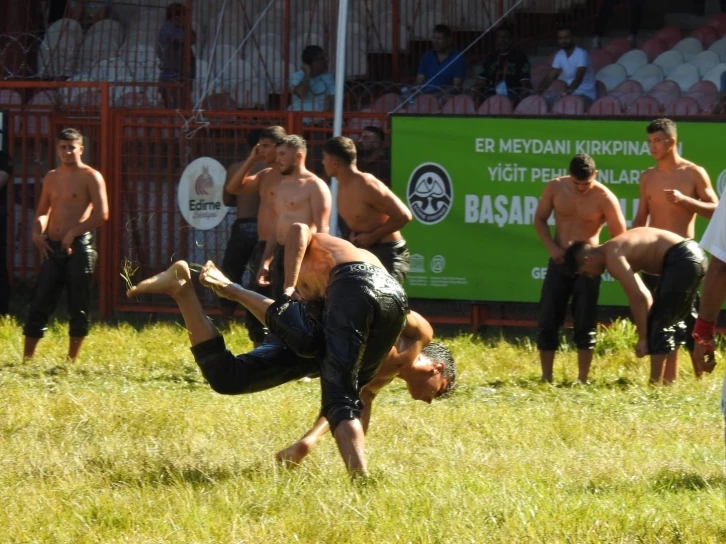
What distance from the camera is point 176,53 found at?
602 inches

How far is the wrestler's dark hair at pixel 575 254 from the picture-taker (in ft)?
29.6

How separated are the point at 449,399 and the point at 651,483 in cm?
291

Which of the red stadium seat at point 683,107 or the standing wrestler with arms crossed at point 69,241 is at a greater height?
the red stadium seat at point 683,107

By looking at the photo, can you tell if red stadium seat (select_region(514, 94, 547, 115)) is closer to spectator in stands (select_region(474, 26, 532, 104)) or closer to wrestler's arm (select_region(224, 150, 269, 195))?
spectator in stands (select_region(474, 26, 532, 104))

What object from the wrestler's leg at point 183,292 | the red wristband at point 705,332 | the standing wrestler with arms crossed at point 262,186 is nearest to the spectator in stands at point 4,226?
the standing wrestler with arms crossed at point 262,186

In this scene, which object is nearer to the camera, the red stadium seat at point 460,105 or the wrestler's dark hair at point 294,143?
the wrestler's dark hair at point 294,143

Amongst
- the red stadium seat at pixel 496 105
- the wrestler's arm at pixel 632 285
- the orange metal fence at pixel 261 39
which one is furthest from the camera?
the orange metal fence at pixel 261 39

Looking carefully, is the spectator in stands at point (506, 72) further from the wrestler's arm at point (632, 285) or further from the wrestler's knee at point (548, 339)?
the wrestler's arm at point (632, 285)

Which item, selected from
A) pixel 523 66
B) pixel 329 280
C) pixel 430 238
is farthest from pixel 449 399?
pixel 523 66

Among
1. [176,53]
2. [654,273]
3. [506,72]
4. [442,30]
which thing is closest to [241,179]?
[654,273]

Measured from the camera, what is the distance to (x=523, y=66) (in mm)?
14383

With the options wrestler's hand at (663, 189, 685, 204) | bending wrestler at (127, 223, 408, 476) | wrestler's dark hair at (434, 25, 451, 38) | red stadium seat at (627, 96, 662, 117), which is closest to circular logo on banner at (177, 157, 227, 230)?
wrestler's dark hair at (434, 25, 451, 38)

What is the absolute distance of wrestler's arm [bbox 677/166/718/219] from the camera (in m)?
9.34

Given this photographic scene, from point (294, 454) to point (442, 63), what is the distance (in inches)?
370
